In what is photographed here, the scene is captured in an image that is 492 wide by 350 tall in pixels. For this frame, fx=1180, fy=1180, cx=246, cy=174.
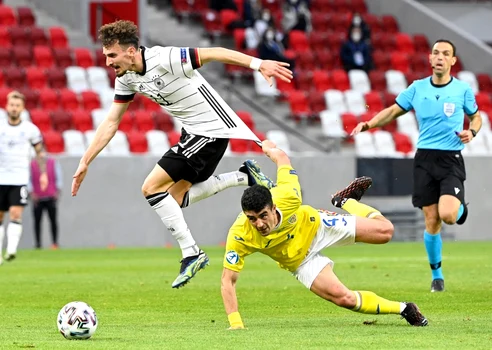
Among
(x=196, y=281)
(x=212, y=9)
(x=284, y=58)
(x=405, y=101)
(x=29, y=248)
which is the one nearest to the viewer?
(x=405, y=101)

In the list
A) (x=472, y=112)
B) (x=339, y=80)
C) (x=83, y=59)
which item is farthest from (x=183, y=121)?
(x=339, y=80)

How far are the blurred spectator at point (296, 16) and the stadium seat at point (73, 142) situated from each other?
865cm

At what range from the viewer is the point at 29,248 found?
23422 millimetres

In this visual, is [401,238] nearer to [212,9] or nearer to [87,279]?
[212,9]

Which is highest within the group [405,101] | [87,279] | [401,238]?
[405,101]

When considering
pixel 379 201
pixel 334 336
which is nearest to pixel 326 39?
pixel 379 201

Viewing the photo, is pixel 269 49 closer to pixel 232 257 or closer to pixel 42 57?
pixel 42 57

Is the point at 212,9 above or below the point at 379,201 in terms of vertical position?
above

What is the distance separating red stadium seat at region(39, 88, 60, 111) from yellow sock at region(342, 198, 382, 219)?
15119 mm

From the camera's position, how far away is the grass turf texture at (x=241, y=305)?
8.35 m

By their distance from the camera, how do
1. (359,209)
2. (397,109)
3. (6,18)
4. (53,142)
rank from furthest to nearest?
(6,18)
(53,142)
(397,109)
(359,209)

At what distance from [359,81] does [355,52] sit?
0.85 m

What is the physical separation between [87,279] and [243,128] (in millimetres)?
4872

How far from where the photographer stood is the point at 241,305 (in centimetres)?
1145
